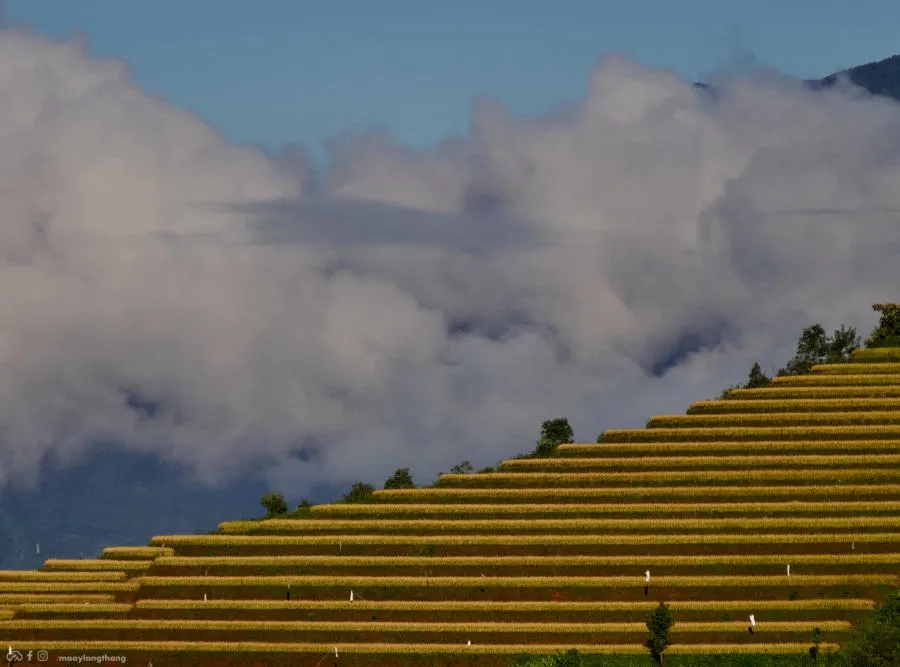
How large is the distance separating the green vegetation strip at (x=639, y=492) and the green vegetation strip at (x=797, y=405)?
8.83 metres

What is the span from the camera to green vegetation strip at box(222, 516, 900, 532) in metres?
87.4

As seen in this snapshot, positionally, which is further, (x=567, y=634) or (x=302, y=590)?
(x=302, y=590)

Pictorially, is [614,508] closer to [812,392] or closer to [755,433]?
[755,433]

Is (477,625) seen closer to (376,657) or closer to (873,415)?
(376,657)

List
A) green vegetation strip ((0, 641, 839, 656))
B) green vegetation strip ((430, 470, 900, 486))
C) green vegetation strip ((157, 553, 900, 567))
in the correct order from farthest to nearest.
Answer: green vegetation strip ((430, 470, 900, 486))
green vegetation strip ((157, 553, 900, 567))
green vegetation strip ((0, 641, 839, 656))

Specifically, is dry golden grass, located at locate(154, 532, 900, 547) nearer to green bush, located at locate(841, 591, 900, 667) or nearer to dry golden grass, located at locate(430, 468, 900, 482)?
dry golden grass, located at locate(430, 468, 900, 482)

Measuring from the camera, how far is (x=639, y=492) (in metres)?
92.6

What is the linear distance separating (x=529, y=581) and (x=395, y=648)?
8.32 metres

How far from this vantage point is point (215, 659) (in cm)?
8456

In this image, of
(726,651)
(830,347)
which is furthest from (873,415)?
(830,347)

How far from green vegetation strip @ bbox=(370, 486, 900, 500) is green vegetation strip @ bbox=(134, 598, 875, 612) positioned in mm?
9933

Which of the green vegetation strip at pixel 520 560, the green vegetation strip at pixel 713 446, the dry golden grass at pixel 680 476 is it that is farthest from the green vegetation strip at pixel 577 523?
the green vegetation strip at pixel 713 446

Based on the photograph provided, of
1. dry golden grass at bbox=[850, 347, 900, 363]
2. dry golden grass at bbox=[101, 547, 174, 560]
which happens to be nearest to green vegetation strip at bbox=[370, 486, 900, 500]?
dry golden grass at bbox=[101, 547, 174, 560]

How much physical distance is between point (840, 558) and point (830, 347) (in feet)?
160
